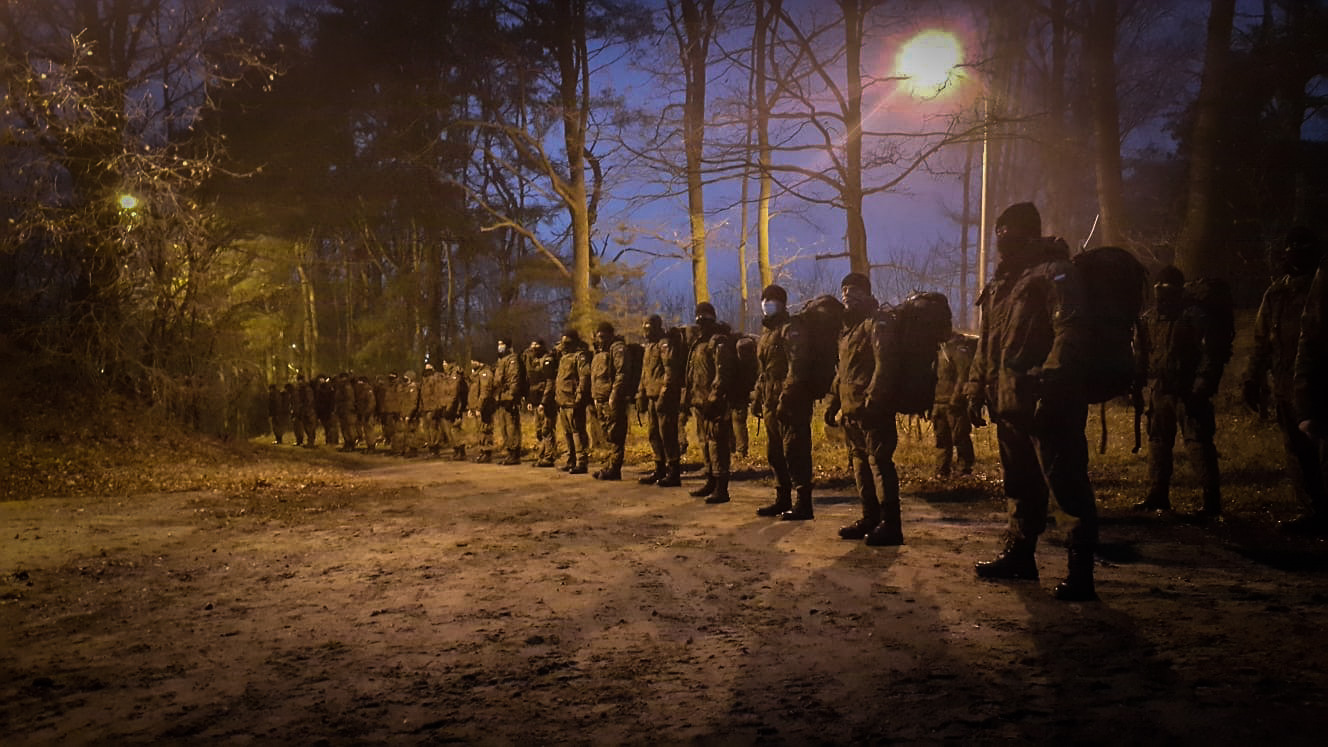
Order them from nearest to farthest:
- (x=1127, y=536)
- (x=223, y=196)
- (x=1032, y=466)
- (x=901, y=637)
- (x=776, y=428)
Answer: (x=901, y=637) → (x=1032, y=466) → (x=1127, y=536) → (x=776, y=428) → (x=223, y=196)

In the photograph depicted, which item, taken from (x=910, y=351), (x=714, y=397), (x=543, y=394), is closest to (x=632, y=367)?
(x=543, y=394)

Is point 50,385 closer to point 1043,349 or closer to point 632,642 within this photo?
point 632,642

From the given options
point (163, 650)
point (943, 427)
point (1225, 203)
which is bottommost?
point (163, 650)

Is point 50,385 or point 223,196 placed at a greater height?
point 223,196

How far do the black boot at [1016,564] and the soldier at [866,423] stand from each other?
1414 mm

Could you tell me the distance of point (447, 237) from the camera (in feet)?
112

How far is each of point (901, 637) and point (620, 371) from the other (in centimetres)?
984

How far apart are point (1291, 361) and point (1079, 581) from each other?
11.0 feet

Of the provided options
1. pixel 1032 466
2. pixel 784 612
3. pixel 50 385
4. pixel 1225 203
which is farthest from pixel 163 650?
pixel 1225 203

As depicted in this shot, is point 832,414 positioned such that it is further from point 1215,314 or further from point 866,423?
point 1215,314

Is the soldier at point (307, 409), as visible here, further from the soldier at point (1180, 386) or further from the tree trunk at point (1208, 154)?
the soldier at point (1180, 386)

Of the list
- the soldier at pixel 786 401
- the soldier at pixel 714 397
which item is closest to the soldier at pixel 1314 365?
the soldier at pixel 786 401

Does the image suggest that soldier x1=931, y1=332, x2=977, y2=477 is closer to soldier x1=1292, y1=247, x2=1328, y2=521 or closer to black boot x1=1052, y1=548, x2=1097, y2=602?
soldier x1=1292, y1=247, x2=1328, y2=521

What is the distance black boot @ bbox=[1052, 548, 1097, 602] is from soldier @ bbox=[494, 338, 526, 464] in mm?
13922
